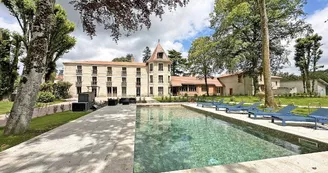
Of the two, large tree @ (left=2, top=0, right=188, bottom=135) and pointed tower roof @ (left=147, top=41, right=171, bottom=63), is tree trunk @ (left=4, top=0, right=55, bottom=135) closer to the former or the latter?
large tree @ (left=2, top=0, right=188, bottom=135)

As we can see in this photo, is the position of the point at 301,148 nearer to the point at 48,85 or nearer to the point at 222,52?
the point at 222,52

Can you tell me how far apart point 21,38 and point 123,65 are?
61.6ft

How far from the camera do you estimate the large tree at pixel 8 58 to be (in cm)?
1973

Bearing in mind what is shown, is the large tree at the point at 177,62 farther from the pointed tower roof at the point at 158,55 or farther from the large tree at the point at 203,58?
the large tree at the point at 203,58

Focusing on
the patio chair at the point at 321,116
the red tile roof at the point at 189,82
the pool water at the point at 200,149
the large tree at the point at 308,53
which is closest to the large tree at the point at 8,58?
the pool water at the point at 200,149

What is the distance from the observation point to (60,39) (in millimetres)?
22312

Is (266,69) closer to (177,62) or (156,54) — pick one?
(156,54)

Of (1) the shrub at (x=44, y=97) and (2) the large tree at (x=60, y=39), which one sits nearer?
(2) the large tree at (x=60, y=39)

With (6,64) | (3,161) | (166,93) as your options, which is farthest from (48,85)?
(3,161)

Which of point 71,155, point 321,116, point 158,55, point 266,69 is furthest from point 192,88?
point 71,155

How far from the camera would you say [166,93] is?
37.4 m

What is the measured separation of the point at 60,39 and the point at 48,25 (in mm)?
19241

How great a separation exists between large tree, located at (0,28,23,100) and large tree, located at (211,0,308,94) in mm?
26558

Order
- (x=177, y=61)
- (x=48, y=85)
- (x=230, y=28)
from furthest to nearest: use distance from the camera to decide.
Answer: (x=177, y=61), (x=230, y=28), (x=48, y=85)
